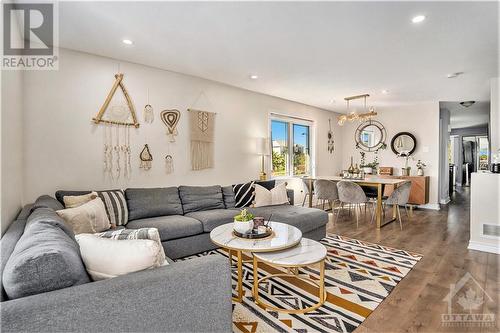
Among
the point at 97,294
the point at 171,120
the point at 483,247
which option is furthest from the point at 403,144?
the point at 97,294

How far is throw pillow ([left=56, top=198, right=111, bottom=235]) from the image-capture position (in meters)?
2.30

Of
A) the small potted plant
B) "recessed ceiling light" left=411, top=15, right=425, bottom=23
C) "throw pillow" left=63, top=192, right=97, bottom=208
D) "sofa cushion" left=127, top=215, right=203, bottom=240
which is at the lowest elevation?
"sofa cushion" left=127, top=215, right=203, bottom=240

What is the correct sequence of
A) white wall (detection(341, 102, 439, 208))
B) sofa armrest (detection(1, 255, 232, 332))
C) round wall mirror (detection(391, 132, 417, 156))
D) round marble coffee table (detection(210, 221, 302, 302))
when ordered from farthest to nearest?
round wall mirror (detection(391, 132, 417, 156)) → white wall (detection(341, 102, 439, 208)) → round marble coffee table (detection(210, 221, 302, 302)) → sofa armrest (detection(1, 255, 232, 332))

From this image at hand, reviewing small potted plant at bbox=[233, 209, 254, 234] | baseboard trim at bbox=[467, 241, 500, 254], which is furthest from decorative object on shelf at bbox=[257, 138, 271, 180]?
baseboard trim at bbox=[467, 241, 500, 254]

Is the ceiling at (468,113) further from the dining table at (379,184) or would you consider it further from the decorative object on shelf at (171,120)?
the decorative object on shelf at (171,120)

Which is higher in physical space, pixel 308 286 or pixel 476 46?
pixel 476 46

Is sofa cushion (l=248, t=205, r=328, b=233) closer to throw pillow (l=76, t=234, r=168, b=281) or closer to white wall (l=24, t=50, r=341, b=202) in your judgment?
white wall (l=24, t=50, r=341, b=202)

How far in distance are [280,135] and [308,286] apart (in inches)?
153

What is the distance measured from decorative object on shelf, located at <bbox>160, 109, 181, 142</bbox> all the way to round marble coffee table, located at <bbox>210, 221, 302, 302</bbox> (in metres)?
1.92

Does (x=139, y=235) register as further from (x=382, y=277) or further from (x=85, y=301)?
(x=382, y=277)

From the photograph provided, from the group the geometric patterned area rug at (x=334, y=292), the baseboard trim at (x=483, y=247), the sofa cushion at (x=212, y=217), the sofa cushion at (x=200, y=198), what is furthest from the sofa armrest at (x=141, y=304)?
the baseboard trim at (x=483, y=247)

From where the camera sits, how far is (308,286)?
7.83ft

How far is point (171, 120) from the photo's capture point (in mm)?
3924

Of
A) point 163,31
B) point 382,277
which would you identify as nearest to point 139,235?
point 163,31
